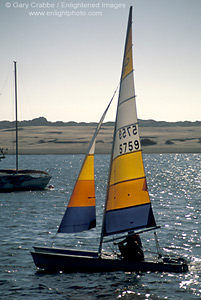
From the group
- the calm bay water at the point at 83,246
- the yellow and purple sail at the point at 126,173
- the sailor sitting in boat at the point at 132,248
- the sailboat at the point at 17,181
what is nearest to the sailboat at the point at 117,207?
the yellow and purple sail at the point at 126,173

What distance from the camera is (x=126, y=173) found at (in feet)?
75.2

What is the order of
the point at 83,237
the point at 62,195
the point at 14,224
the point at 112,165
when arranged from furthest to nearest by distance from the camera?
the point at 62,195, the point at 14,224, the point at 83,237, the point at 112,165

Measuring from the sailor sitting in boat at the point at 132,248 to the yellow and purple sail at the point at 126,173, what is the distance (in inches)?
30.6

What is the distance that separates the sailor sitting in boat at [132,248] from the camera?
2273cm

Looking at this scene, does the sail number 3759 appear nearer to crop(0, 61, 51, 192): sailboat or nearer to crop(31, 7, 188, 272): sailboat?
crop(31, 7, 188, 272): sailboat

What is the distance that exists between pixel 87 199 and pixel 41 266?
4.81 metres

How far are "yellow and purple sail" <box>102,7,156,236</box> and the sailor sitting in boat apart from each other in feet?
2.55

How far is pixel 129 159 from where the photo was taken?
74.9 ft

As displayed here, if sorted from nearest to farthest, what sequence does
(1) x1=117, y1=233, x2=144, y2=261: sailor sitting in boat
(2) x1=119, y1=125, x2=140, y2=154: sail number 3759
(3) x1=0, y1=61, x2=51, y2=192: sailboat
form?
(2) x1=119, y1=125, x2=140, y2=154: sail number 3759 → (1) x1=117, y1=233, x2=144, y2=261: sailor sitting in boat → (3) x1=0, y1=61, x2=51, y2=192: sailboat

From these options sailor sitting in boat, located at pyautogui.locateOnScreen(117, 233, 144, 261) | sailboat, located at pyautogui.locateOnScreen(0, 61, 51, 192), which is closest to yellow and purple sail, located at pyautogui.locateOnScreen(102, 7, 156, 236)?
sailor sitting in boat, located at pyautogui.locateOnScreen(117, 233, 144, 261)

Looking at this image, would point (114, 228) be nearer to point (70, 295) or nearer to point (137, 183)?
point (137, 183)

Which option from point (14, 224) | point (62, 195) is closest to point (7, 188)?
point (62, 195)

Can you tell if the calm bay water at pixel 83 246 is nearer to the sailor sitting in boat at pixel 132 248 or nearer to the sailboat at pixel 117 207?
the sailboat at pixel 117 207

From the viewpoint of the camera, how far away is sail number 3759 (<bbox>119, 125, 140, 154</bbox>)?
74.0 feet
